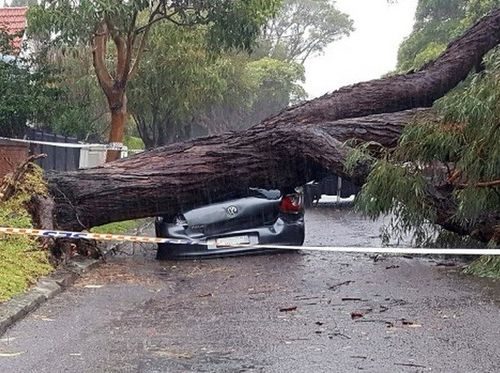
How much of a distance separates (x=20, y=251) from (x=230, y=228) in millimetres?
3195

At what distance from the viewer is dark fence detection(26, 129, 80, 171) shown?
1761 centimetres

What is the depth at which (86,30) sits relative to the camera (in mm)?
15234

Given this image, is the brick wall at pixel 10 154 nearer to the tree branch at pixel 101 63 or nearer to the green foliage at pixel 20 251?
the green foliage at pixel 20 251

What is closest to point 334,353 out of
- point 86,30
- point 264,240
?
point 264,240

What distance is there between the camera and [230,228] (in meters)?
11.6

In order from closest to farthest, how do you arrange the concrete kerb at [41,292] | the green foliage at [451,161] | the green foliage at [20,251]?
1. the concrete kerb at [41,292]
2. the green foliage at [20,251]
3. the green foliage at [451,161]

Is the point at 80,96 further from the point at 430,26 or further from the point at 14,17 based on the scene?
the point at 430,26

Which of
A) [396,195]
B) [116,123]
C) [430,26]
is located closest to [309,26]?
[430,26]

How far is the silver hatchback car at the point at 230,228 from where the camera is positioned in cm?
1144

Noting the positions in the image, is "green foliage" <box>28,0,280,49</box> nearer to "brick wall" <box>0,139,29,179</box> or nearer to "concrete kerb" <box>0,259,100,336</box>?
"brick wall" <box>0,139,29,179</box>

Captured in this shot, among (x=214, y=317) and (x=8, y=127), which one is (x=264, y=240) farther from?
(x=8, y=127)

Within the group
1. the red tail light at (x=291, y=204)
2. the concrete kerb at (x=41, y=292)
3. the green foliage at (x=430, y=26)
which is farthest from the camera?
the green foliage at (x=430, y=26)

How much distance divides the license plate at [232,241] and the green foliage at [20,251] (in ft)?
7.69

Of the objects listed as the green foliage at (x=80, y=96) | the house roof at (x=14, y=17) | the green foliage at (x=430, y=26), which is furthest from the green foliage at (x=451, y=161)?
the green foliage at (x=430, y=26)
